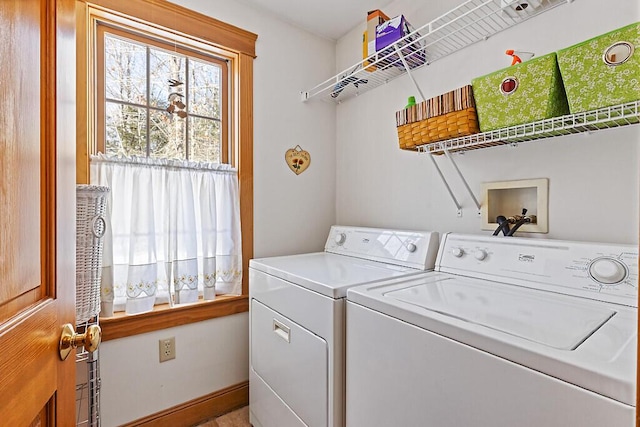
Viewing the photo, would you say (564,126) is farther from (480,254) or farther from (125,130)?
(125,130)

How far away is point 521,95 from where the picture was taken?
3.57ft

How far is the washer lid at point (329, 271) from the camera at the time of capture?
1197 millimetres

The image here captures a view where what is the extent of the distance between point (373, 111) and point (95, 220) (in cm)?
160

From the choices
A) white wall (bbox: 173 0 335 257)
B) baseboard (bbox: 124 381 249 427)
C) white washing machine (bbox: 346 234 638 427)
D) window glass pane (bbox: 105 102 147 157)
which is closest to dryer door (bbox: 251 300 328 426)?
white washing machine (bbox: 346 234 638 427)

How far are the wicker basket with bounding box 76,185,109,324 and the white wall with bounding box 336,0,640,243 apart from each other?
145cm

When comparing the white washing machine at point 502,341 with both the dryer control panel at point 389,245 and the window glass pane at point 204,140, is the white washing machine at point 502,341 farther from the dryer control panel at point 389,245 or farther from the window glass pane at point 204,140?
the window glass pane at point 204,140

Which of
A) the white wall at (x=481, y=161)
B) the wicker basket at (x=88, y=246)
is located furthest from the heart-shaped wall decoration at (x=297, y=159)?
the wicker basket at (x=88, y=246)

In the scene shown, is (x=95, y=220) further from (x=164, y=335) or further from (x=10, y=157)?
(x=10, y=157)

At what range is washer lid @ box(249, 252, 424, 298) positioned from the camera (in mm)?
1197

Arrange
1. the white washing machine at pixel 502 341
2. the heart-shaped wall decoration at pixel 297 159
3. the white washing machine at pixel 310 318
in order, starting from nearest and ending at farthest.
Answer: the white washing machine at pixel 502 341, the white washing machine at pixel 310 318, the heart-shaped wall decoration at pixel 297 159

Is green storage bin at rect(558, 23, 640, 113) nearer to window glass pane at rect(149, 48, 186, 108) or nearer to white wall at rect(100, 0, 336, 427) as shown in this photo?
white wall at rect(100, 0, 336, 427)

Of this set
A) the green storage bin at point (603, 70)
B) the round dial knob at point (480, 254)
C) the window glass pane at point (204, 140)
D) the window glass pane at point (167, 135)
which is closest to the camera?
the green storage bin at point (603, 70)

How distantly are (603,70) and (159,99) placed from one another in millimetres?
1899

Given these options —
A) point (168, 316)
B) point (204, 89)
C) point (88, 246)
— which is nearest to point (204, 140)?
point (204, 89)
